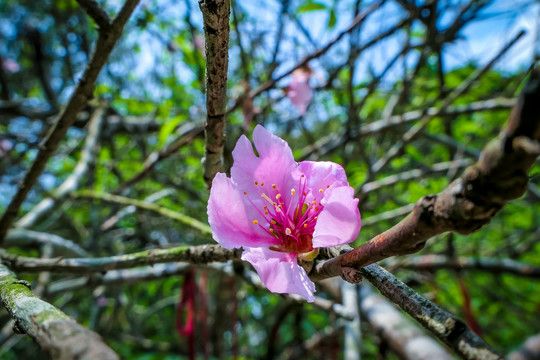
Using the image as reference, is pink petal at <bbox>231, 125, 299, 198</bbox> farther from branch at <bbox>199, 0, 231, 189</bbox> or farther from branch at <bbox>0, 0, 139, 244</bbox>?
branch at <bbox>0, 0, 139, 244</bbox>

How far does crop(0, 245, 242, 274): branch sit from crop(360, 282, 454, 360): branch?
54 centimetres

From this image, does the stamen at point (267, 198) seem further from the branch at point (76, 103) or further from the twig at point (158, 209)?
the branch at point (76, 103)

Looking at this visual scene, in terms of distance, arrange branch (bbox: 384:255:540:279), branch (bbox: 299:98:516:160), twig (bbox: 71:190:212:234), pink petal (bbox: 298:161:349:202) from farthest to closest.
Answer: branch (bbox: 384:255:540:279) < branch (bbox: 299:98:516:160) < twig (bbox: 71:190:212:234) < pink petal (bbox: 298:161:349:202)

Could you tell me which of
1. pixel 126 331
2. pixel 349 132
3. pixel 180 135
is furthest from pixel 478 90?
pixel 126 331

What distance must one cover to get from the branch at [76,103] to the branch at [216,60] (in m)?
0.35

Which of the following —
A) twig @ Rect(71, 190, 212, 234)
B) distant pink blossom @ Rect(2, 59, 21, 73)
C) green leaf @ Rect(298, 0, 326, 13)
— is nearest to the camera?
twig @ Rect(71, 190, 212, 234)

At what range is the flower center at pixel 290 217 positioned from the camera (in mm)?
770

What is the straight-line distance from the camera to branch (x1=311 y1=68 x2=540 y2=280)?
286 millimetres

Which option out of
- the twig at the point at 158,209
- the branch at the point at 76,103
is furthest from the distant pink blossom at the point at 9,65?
the branch at the point at 76,103

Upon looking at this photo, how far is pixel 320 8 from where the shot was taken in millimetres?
1896

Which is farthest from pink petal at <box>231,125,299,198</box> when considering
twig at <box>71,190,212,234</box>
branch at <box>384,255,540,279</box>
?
branch at <box>384,255,540,279</box>

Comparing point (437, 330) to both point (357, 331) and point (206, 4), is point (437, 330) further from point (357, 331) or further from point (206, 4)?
point (357, 331)

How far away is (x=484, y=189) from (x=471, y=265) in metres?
2.26

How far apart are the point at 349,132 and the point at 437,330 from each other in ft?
5.61
